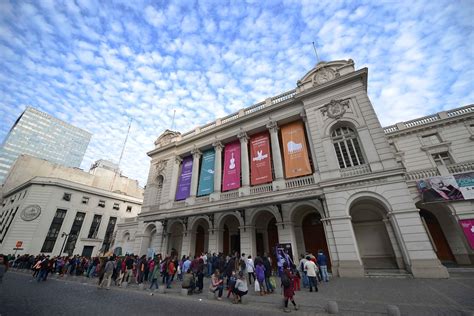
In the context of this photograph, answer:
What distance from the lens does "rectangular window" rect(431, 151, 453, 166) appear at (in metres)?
17.9

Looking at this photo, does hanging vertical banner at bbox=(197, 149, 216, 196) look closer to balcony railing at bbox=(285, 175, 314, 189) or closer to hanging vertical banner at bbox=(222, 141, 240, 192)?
hanging vertical banner at bbox=(222, 141, 240, 192)

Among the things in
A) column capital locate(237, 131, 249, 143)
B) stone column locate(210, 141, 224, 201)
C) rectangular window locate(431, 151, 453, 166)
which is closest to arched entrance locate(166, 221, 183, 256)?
stone column locate(210, 141, 224, 201)

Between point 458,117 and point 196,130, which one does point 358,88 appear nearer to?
point 458,117

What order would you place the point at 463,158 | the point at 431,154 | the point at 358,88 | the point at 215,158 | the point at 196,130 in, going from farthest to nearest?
the point at 196,130, the point at 215,158, the point at 431,154, the point at 463,158, the point at 358,88

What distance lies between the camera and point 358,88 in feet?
49.5

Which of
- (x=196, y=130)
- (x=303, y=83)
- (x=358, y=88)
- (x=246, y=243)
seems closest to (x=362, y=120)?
(x=358, y=88)

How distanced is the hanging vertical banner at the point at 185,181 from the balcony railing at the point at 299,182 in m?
10.7

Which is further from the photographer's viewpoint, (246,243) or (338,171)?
(246,243)

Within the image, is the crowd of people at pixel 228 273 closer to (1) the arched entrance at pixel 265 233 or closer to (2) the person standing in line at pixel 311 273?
(2) the person standing in line at pixel 311 273

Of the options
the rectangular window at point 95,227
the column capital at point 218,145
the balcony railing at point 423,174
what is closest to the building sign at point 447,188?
the balcony railing at point 423,174

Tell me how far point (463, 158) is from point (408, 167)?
3829 millimetres

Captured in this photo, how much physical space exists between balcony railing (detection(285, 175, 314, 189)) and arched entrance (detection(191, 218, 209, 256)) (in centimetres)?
937

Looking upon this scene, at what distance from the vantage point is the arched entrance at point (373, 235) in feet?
Answer: 42.9

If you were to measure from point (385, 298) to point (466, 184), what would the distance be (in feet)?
44.4
